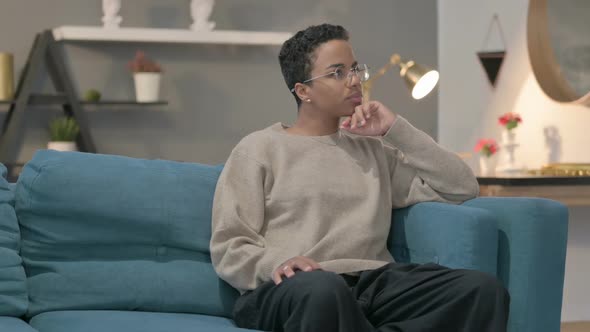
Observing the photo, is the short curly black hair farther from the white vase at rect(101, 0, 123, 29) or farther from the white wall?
the white vase at rect(101, 0, 123, 29)

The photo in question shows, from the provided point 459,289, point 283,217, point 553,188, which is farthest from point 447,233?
point 553,188

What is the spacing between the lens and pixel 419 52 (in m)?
5.41

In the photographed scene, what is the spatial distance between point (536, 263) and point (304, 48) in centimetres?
77

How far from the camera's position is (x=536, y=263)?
2158 millimetres

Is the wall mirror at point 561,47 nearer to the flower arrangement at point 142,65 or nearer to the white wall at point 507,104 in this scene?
the white wall at point 507,104

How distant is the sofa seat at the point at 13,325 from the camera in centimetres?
199

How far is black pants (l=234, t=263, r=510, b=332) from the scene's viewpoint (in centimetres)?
187

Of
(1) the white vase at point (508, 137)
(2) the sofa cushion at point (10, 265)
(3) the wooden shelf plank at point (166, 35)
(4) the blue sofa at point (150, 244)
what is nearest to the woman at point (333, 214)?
(4) the blue sofa at point (150, 244)

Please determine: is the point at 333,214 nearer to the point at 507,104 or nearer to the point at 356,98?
the point at 356,98

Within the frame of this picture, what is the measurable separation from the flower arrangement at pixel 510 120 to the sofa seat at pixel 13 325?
9.57ft

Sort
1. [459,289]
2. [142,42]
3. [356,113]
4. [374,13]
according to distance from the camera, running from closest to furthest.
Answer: [459,289] < [356,113] < [142,42] < [374,13]

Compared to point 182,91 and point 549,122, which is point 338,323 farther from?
point 182,91

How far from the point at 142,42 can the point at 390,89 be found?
1.36 m

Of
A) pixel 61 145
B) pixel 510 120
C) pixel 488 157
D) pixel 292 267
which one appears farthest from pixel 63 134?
pixel 292 267
